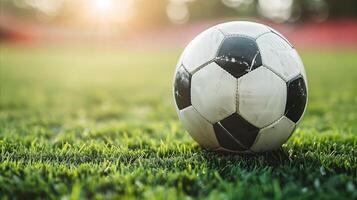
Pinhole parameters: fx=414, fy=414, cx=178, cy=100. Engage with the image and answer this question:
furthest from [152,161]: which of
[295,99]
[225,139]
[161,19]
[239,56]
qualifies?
[161,19]

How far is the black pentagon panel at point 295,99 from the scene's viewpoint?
9.76 ft

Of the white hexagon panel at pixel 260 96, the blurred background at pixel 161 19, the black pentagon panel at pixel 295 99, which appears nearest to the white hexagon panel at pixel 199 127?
the white hexagon panel at pixel 260 96

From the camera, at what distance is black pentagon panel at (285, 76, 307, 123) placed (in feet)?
9.76

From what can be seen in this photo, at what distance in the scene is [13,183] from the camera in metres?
2.54

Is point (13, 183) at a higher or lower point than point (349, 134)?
higher

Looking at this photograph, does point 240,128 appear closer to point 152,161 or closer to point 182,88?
point 182,88

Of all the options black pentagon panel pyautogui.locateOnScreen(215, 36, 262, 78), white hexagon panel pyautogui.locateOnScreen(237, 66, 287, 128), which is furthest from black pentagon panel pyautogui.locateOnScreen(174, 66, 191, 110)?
white hexagon panel pyautogui.locateOnScreen(237, 66, 287, 128)

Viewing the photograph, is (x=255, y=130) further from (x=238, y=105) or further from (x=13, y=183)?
(x=13, y=183)

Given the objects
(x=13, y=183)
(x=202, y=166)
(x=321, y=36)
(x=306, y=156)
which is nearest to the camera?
(x=13, y=183)

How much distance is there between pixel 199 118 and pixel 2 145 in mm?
1705

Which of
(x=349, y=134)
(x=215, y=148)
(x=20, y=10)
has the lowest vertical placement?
(x=349, y=134)

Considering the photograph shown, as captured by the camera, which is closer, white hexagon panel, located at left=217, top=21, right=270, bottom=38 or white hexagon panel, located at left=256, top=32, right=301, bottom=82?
white hexagon panel, located at left=256, top=32, right=301, bottom=82

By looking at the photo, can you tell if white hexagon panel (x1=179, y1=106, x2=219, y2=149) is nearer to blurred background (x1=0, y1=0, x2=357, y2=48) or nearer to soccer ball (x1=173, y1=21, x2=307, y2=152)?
soccer ball (x1=173, y1=21, x2=307, y2=152)

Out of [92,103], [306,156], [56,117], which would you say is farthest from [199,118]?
[92,103]
